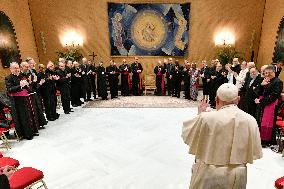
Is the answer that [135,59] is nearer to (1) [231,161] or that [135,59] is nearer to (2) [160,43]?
→ (2) [160,43]

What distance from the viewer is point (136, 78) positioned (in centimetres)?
1131

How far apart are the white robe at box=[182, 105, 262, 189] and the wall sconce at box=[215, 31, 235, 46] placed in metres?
10.5

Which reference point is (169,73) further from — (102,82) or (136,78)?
(102,82)

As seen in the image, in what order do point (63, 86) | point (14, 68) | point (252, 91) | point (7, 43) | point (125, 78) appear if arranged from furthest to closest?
point (125, 78), point (7, 43), point (63, 86), point (252, 91), point (14, 68)

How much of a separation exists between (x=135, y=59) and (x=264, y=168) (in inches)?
314

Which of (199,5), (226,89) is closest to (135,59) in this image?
(199,5)

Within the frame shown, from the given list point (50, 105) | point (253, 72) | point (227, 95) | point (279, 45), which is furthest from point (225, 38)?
point (227, 95)

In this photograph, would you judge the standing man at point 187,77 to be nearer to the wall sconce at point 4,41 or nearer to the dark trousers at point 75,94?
the dark trousers at point 75,94

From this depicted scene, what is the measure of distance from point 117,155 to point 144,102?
485 cm

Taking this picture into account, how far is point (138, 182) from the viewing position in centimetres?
402

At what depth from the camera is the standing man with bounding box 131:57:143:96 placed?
36.8ft

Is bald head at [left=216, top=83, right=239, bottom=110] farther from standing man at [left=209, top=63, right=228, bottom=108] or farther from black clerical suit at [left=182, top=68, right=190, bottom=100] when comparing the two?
black clerical suit at [left=182, top=68, right=190, bottom=100]

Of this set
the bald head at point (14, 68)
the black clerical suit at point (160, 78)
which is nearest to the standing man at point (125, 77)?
the black clerical suit at point (160, 78)

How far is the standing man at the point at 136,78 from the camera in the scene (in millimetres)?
11219
